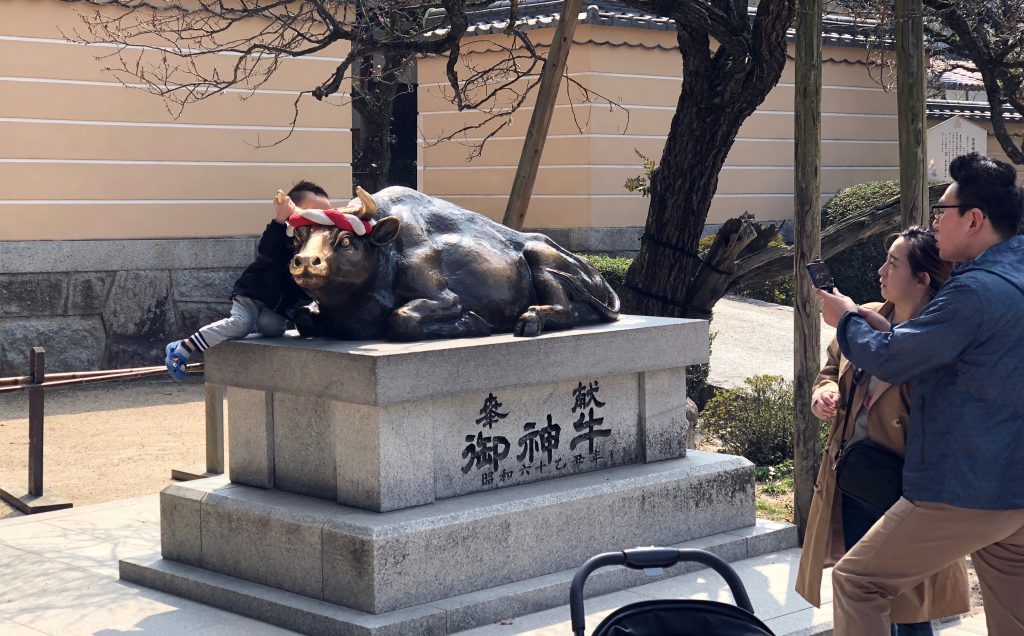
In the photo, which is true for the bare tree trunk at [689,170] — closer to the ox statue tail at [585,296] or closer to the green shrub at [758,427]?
the green shrub at [758,427]

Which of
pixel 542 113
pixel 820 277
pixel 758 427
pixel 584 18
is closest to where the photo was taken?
pixel 820 277

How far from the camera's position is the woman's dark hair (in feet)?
14.2

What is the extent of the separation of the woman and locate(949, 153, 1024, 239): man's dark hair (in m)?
0.30

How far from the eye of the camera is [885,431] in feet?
14.2

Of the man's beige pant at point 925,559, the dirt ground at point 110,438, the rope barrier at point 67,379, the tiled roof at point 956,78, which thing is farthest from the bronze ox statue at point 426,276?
the tiled roof at point 956,78

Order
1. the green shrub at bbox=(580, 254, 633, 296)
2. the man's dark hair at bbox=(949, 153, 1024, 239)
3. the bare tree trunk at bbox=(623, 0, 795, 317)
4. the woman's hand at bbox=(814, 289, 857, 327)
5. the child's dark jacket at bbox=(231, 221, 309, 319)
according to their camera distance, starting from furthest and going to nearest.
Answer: the green shrub at bbox=(580, 254, 633, 296) → the bare tree trunk at bbox=(623, 0, 795, 317) → the child's dark jacket at bbox=(231, 221, 309, 319) → the woman's hand at bbox=(814, 289, 857, 327) → the man's dark hair at bbox=(949, 153, 1024, 239)

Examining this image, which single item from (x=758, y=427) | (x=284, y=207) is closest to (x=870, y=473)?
(x=284, y=207)

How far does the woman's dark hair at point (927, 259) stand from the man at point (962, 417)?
188 millimetres

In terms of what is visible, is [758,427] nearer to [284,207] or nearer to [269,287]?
[269,287]

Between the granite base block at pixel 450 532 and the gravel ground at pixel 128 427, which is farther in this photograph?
the gravel ground at pixel 128 427

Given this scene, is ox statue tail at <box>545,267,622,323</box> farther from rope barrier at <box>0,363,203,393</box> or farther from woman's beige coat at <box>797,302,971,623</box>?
rope barrier at <box>0,363,203,393</box>

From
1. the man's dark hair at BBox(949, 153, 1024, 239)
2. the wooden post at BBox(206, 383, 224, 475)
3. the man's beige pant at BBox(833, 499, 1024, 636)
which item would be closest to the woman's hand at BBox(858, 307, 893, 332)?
the man's dark hair at BBox(949, 153, 1024, 239)

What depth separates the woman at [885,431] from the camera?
4336 mm

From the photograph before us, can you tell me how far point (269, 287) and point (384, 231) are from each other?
2.41 ft
